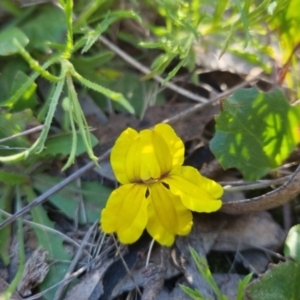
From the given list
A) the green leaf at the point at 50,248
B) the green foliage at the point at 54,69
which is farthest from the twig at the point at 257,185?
the green leaf at the point at 50,248

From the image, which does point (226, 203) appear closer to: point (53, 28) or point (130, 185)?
point (130, 185)

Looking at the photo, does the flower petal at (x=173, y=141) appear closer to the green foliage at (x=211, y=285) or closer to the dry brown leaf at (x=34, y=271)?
the green foliage at (x=211, y=285)

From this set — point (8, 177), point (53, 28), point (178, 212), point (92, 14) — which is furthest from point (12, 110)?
point (178, 212)

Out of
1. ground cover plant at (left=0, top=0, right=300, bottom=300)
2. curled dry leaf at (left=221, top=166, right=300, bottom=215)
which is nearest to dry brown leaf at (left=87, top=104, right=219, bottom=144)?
ground cover plant at (left=0, top=0, right=300, bottom=300)

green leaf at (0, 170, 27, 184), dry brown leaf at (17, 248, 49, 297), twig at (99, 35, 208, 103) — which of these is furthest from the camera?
twig at (99, 35, 208, 103)

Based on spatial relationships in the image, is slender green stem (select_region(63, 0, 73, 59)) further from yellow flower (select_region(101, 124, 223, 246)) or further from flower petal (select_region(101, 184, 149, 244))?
flower petal (select_region(101, 184, 149, 244))

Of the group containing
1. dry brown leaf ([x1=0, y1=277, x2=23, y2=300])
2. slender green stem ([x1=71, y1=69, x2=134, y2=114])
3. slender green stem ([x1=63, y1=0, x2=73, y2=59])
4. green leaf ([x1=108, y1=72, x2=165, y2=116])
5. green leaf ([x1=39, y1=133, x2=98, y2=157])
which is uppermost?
slender green stem ([x1=63, y1=0, x2=73, y2=59])
